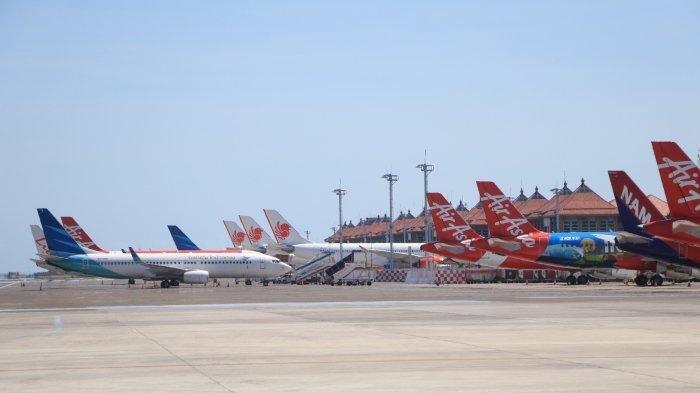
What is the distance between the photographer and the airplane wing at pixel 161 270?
94.2 m

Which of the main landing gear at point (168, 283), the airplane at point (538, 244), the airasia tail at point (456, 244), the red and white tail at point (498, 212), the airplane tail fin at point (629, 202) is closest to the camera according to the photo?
the airplane tail fin at point (629, 202)

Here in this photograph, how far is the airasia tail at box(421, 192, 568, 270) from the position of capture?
78.1 metres

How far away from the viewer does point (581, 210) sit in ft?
483

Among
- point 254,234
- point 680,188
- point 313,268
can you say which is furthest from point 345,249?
point 680,188

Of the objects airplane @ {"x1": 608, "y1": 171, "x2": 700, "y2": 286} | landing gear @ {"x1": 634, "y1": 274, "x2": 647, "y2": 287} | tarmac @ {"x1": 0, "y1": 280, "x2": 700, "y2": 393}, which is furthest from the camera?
landing gear @ {"x1": 634, "y1": 274, "x2": 647, "y2": 287}

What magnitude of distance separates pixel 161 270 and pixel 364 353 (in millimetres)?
78512

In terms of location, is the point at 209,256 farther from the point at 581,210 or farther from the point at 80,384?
the point at 80,384

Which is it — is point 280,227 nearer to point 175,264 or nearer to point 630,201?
point 175,264

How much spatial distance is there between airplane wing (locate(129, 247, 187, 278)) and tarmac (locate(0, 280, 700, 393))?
6218 cm

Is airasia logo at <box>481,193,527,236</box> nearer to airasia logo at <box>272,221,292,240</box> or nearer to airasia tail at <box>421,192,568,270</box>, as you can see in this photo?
airasia tail at <box>421,192,568,270</box>

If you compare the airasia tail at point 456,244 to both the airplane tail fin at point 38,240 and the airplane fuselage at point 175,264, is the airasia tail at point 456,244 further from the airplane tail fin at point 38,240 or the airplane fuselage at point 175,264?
the airplane tail fin at point 38,240

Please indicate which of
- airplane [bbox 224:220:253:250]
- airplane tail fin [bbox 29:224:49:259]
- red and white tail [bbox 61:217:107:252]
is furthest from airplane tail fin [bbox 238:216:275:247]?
red and white tail [bbox 61:217:107:252]

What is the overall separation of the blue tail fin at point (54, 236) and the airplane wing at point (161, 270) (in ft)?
20.1

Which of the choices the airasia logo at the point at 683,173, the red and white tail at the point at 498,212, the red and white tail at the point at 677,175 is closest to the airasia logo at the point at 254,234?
the red and white tail at the point at 498,212
